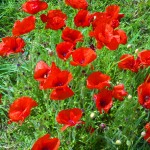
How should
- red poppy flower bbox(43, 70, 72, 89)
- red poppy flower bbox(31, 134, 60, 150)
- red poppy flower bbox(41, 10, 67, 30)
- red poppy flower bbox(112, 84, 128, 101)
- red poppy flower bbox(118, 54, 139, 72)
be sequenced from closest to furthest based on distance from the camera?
red poppy flower bbox(31, 134, 60, 150) < red poppy flower bbox(43, 70, 72, 89) < red poppy flower bbox(112, 84, 128, 101) < red poppy flower bbox(118, 54, 139, 72) < red poppy flower bbox(41, 10, 67, 30)

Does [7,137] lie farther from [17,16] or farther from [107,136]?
[17,16]

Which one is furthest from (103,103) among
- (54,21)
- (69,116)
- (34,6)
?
(34,6)

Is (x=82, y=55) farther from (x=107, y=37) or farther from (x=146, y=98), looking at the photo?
(x=146, y=98)

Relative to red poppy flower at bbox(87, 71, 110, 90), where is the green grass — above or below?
below

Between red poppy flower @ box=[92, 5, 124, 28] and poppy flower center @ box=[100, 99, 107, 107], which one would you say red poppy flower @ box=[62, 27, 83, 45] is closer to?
red poppy flower @ box=[92, 5, 124, 28]

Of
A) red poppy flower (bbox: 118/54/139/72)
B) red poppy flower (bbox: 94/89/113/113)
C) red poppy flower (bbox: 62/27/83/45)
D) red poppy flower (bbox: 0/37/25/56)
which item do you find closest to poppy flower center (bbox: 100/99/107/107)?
red poppy flower (bbox: 94/89/113/113)

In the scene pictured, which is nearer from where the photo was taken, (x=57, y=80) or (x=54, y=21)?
(x=57, y=80)

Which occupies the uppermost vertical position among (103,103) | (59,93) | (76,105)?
(59,93)
